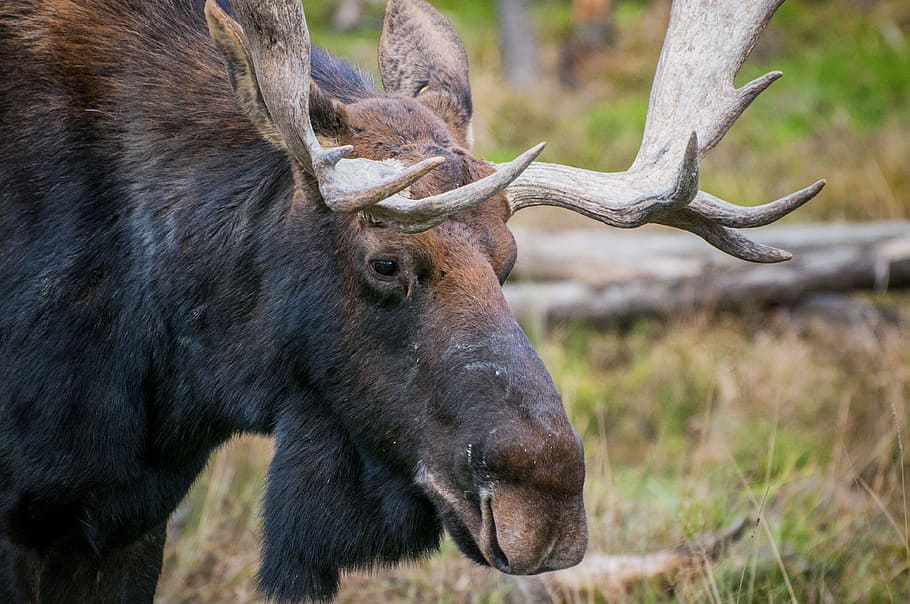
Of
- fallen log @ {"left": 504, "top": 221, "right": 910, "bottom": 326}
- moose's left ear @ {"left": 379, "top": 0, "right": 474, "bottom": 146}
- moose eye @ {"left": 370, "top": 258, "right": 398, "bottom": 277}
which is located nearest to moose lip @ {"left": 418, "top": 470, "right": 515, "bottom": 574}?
moose eye @ {"left": 370, "top": 258, "right": 398, "bottom": 277}

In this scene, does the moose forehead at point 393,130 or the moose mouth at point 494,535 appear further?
the moose forehead at point 393,130

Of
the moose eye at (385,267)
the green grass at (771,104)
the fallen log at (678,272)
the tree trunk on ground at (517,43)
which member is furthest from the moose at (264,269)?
the tree trunk on ground at (517,43)

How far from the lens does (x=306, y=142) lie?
281cm

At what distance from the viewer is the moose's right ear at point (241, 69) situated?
277cm

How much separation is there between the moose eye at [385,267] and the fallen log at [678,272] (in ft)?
16.1

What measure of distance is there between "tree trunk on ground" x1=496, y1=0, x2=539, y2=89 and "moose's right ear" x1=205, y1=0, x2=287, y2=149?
1216 centimetres

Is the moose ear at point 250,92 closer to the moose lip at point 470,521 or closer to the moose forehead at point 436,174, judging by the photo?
the moose forehead at point 436,174

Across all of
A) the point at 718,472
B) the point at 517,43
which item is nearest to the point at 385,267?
the point at 718,472

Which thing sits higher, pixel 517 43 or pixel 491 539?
pixel 491 539

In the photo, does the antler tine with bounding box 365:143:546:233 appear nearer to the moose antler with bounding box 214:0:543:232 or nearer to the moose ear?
the moose antler with bounding box 214:0:543:232

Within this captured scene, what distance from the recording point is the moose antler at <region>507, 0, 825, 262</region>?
311 cm

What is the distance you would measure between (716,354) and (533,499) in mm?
5143

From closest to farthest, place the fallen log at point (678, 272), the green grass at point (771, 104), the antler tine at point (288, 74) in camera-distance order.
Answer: the antler tine at point (288, 74) → the fallen log at point (678, 272) → the green grass at point (771, 104)

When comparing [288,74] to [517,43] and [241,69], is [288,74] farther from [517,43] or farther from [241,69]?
[517,43]
